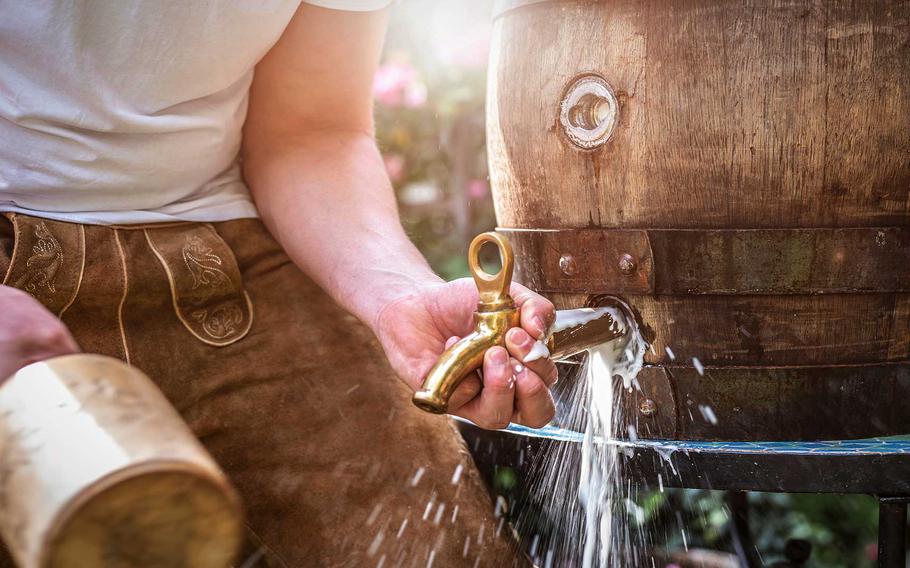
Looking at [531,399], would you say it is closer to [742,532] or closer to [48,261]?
[48,261]

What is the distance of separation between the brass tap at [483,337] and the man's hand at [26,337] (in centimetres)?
30

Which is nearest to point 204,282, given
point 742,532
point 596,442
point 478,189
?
point 596,442

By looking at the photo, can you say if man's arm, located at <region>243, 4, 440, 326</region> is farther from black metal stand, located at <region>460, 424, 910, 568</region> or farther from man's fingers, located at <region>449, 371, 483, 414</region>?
black metal stand, located at <region>460, 424, 910, 568</region>

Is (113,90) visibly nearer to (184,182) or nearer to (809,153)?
(184,182)

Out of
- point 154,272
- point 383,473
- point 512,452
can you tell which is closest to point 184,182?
point 154,272

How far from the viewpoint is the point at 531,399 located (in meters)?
0.88

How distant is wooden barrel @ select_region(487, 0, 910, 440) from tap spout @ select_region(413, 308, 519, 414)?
0.31m

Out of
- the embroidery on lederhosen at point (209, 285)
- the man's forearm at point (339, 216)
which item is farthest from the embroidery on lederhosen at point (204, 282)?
the man's forearm at point (339, 216)

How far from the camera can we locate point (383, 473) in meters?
1.15

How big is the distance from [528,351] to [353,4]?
0.59 meters

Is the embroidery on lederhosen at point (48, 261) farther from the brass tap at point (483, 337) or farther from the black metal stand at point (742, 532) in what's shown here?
the black metal stand at point (742, 532)

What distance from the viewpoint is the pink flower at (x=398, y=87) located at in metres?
3.09

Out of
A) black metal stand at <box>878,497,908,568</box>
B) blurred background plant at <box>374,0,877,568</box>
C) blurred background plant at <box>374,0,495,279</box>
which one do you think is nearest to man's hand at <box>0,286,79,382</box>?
black metal stand at <box>878,497,908,568</box>

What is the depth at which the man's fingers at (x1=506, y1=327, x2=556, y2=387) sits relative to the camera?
2.77 feet
